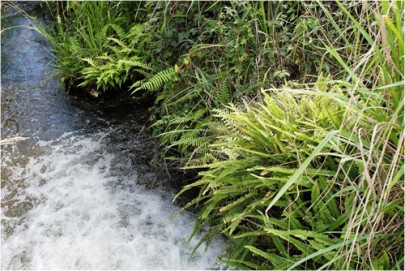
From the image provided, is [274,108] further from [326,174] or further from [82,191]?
[82,191]

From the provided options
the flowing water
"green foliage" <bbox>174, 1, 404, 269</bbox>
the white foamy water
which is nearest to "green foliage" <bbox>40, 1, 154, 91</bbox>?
the flowing water

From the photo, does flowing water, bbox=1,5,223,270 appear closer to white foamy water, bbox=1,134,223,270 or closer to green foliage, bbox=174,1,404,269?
white foamy water, bbox=1,134,223,270

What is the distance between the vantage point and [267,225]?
2.20 metres

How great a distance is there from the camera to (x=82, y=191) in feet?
11.3

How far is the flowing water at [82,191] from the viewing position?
2.94m

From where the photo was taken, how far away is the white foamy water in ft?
9.53

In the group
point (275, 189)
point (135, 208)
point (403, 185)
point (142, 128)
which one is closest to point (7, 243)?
point (135, 208)

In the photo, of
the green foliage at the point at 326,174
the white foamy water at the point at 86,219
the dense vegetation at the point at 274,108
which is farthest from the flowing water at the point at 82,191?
the green foliage at the point at 326,174

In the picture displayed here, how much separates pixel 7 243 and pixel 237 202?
170cm

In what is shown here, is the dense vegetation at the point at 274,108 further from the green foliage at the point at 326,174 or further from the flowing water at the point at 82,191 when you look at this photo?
the flowing water at the point at 82,191

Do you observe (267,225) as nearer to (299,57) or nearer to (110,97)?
(299,57)

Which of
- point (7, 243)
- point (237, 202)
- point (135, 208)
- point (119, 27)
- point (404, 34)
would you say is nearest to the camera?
point (404, 34)

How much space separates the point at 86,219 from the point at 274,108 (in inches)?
A: 64.7

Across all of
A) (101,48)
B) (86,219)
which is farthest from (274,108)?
(101,48)
